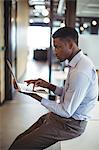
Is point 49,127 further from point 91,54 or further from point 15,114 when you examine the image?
point 91,54

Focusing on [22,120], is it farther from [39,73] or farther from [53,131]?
[39,73]

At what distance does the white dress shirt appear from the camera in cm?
160

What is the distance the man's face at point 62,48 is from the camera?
1.66m

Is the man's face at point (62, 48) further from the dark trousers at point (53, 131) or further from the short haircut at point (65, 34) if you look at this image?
the dark trousers at point (53, 131)

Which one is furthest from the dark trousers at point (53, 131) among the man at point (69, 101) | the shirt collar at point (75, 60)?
the shirt collar at point (75, 60)

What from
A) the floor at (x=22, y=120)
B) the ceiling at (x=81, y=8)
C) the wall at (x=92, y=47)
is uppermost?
the ceiling at (x=81, y=8)

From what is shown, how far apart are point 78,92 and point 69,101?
0.07 m

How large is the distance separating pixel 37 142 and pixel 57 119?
8.3 inches

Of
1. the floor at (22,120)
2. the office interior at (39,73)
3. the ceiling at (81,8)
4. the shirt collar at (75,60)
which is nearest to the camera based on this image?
the shirt collar at (75,60)

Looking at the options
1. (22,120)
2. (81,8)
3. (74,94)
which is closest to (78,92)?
(74,94)

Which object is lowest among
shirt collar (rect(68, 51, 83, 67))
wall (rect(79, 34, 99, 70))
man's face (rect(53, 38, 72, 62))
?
wall (rect(79, 34, 99, 70))

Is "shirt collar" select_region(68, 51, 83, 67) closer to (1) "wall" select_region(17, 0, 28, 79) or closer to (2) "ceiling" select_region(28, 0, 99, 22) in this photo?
(2) "ceiling" select_region(28, 0, 99, 22)

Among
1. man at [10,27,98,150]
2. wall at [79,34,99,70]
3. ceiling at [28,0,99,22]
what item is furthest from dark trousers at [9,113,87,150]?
ceiling at [28,0,99,22]

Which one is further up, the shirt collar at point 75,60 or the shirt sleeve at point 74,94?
the shirt collar at point 75,60
